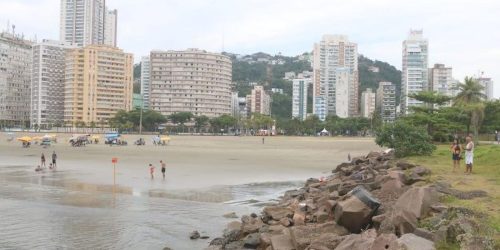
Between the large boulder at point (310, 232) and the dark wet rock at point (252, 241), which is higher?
the large boulder at point (310, 232)

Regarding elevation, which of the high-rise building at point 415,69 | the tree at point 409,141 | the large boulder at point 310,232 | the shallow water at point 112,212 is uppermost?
the high-rise building at point 415,69

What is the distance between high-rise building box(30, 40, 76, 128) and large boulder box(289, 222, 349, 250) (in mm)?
192801

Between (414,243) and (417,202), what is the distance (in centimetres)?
279

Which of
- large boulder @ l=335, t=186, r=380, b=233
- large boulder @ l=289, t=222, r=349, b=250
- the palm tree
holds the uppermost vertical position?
the palm tree

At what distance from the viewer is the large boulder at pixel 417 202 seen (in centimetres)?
1088

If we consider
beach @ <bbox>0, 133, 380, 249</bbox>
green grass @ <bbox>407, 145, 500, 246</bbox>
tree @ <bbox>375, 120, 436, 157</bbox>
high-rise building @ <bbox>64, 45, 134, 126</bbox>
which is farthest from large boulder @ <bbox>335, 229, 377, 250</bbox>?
high-rise building @ <bbox>64, 45, 134, 126</bbox>

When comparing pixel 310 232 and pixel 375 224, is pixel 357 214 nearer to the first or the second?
pixel 375 224

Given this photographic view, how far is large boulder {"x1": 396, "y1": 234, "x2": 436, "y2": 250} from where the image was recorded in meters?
8.27

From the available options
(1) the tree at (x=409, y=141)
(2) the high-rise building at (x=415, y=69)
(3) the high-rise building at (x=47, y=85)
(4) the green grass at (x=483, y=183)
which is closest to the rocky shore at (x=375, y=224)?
(4) the green grass at (x=483, y=183)

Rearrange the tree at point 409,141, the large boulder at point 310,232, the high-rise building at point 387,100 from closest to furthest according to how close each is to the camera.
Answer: the large boulder at point 310,232
the tree at point 409,141
the high-rise building at point 387,100

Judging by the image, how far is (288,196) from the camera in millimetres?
24219

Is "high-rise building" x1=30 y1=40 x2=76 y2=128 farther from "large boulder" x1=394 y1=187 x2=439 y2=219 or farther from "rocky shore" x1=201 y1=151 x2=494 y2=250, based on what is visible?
"large boulder" x1=394 y1=187 x2=439 y2=219

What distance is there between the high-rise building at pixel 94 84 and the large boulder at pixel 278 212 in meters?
170

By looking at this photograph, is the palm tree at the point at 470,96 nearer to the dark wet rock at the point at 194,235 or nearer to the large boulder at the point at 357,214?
the dark wet rock at the point at 194,235
